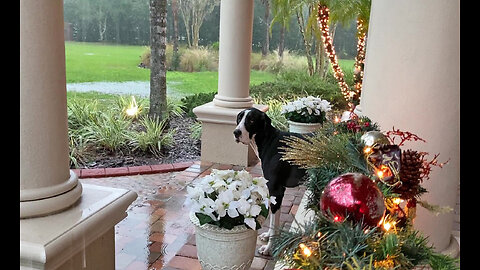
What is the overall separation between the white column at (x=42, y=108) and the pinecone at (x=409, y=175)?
1.53 metres

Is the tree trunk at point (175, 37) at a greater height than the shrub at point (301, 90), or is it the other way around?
the tree trunk at point (175, 37)

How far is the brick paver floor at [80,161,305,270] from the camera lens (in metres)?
3.21

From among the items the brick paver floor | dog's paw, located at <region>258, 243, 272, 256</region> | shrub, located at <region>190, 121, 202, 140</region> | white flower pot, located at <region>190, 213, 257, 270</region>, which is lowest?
the brick paver floor

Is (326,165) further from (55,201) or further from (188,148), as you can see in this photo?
(188,148)

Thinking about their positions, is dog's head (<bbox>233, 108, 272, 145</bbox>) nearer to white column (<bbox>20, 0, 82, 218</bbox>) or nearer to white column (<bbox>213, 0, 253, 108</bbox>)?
white column (<bbox>20, 0, 82, 218</bbox>)

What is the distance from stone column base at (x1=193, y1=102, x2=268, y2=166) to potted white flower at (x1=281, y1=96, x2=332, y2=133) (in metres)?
0.69

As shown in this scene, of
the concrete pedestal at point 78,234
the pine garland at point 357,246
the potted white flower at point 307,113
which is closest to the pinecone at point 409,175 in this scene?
the pine garland at point 357,246

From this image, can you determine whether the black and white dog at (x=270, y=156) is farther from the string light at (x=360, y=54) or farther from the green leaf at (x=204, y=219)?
the string light at (x=360, y=54)

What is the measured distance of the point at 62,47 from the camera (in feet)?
6.68

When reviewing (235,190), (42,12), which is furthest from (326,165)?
(42,12)

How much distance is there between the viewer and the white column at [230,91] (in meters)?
5.47

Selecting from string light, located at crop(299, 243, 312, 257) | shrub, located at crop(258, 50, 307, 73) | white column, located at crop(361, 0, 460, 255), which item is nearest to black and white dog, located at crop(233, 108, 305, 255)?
white column, located at crop(361, 0, 460, 255)

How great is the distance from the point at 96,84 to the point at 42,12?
10.4 metres
